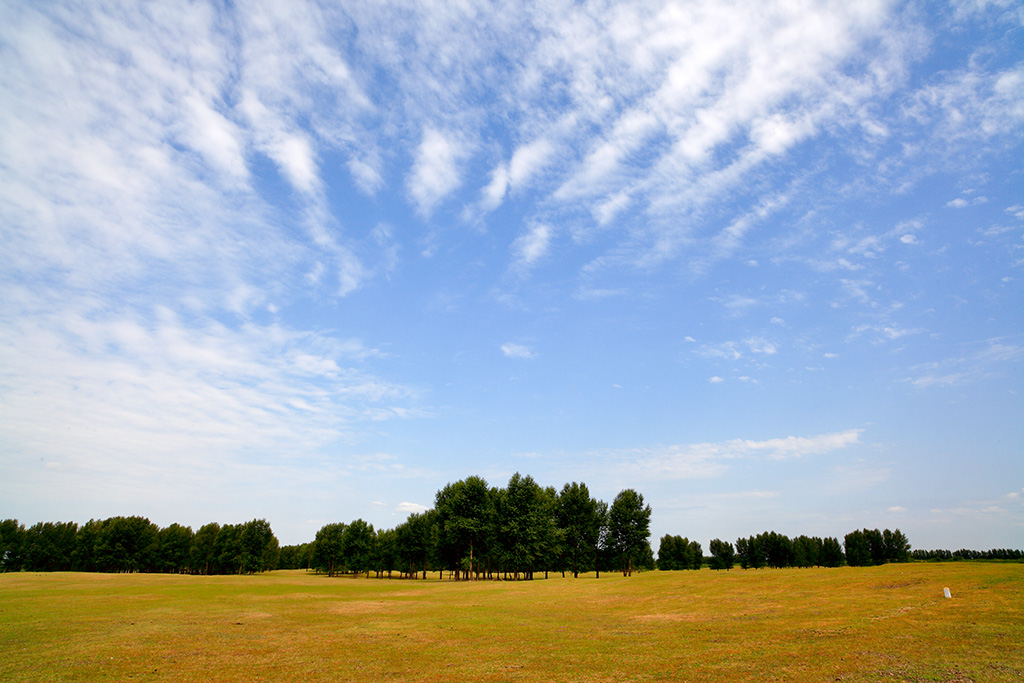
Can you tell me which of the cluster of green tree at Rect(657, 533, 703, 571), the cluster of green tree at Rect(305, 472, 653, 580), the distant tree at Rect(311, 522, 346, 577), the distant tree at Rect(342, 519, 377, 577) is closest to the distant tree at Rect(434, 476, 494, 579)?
the cluster of green tree at Rect(305, 472, 653, 580)

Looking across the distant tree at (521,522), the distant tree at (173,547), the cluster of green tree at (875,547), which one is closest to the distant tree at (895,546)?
the cluster of green tree at (875,547)

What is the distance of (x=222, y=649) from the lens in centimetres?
2050

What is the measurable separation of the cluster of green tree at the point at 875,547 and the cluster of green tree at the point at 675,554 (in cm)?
4236

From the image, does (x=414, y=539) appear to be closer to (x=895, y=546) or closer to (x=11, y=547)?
(x=11, y=547)

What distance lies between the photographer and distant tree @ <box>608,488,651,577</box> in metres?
87.3

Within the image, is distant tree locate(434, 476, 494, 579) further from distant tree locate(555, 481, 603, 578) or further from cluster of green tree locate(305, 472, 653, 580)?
distant tree locate(555, 481, 603, 578)

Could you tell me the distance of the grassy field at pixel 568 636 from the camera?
15.8 m

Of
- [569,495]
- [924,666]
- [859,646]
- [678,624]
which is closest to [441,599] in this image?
[678,624]

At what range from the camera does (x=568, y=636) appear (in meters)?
23.6

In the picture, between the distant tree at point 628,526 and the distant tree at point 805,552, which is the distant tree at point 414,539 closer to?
the distant tree at point 628,526

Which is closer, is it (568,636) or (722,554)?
(568,636)

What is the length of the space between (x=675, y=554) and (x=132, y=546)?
152396 mm

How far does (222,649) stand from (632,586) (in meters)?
40.2

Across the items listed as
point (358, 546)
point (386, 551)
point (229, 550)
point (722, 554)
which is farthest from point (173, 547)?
point (722, 554)
